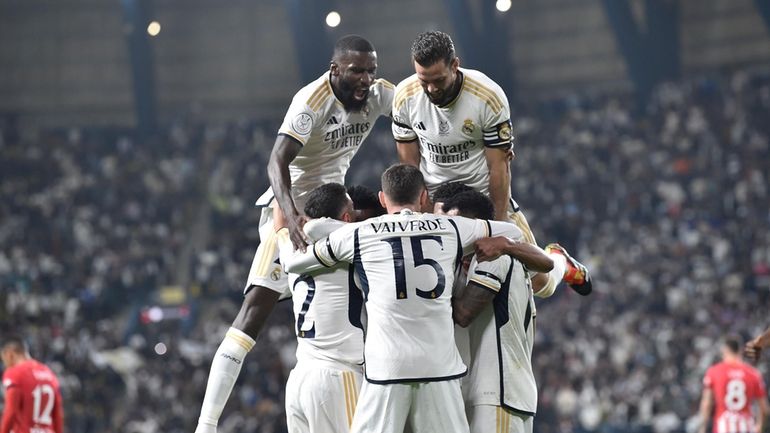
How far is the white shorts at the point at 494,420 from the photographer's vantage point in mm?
6090

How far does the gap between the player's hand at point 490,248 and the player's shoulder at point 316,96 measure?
174cm

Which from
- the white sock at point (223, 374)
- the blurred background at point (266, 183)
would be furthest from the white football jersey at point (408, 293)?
the blurred background at point (266, 183)

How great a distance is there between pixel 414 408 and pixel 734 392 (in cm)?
784

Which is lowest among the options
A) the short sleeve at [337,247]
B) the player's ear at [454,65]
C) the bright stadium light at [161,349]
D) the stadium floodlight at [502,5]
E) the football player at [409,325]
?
the bright stadium light at [161,349]

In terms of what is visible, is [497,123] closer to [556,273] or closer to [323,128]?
[556,273]

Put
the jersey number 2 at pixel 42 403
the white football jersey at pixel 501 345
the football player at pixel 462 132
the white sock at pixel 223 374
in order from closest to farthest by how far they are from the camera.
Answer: the white football jersey at pixel 501 345
the football player at pixel 462 132
the white sock at pixel 223 374
the jersey number 2 at pixel 42 403


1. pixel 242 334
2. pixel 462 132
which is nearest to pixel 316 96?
pixel 462 132

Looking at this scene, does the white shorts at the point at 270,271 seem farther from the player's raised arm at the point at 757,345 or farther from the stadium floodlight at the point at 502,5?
the stadium floodlight at the point at 502,5

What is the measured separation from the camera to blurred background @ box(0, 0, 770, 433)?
65.0 feet

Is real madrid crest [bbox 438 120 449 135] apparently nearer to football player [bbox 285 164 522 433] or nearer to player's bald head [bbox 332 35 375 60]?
player's bald head [bbox 332 35 375 60]

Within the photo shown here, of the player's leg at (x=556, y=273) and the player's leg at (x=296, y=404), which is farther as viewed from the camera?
the player's leg at (x=556, y=273)

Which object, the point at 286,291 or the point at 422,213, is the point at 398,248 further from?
the point at 286,291

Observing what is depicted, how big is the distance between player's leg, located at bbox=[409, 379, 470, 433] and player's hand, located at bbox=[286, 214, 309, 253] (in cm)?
104

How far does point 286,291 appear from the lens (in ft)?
24.1
